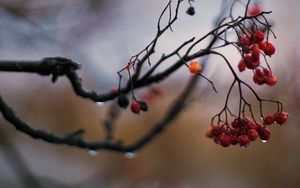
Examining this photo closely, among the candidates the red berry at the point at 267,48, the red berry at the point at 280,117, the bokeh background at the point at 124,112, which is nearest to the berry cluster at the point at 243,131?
the red berry at the point at 280,117

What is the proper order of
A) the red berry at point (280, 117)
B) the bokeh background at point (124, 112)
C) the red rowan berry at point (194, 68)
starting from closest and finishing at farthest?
the red rowan berry at point (194, 68)
the red berry at point (280, 117)
the bokeh background at point (124, 112)

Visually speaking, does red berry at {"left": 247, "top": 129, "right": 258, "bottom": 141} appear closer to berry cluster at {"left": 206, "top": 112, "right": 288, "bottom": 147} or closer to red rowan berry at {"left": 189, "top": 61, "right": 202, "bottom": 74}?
berry cluster at {"left": 206, "top": 112, "right": 288, "bottom": 147}

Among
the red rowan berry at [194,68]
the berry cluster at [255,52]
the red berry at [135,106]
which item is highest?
the berry cluster at [255,52]

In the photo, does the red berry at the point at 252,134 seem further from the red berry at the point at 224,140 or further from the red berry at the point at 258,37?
the red berry at the point at 258,37

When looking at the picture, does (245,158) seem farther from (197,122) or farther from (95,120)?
(95,120)

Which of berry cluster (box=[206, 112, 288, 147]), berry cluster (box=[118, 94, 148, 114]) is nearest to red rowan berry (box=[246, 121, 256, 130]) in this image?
berry cluster (box=[206, 112, 288, 147])

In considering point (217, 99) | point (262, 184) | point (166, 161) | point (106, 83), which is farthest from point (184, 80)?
point (106, 83)
